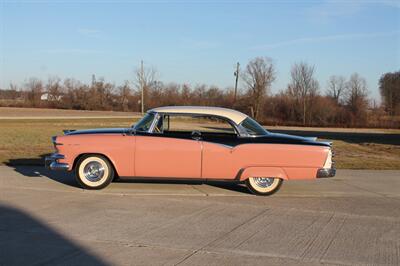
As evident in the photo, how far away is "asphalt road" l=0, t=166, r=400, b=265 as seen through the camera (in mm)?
5355

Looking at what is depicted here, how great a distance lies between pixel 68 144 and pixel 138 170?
53.8 inches

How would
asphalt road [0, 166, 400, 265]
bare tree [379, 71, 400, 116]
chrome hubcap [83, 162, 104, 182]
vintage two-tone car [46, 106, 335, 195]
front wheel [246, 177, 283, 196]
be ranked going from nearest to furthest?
asphalt road [0, 166, 400, 265] < vintage two-tone car [46, 106, 335, 195] < front wheel [246, 177, 283, 196] < chrome hubcap [83, 162, 104, 182] < bare tree [379, 71, 400, 116]

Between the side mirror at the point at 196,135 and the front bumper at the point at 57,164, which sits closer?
the side mirror at the point at 196,135

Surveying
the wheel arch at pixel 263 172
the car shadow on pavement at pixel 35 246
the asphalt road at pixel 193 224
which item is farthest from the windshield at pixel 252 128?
the car shadow on pavement at pixel 35 246

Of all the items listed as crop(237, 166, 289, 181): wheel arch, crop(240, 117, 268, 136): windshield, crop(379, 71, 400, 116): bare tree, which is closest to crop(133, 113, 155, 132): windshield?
crop(240, 117, 268, 136): windshield

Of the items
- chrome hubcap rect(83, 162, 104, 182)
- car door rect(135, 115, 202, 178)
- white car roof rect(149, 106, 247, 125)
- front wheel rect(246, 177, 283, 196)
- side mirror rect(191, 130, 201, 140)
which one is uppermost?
white car roof rect(149, 106, 247, 125)

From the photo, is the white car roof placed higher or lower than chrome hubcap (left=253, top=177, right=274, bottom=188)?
higher

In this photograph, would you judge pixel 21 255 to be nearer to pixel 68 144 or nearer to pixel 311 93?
pixel 68 144

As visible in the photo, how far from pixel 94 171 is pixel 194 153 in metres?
1.90

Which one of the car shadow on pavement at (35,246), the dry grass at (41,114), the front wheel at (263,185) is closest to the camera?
the car shadow on pavement at (35,246)

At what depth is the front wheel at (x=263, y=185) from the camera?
9250mm

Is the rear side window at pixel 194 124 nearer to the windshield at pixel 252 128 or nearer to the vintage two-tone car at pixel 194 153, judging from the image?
the vintage two-tone car at pixel 194 153

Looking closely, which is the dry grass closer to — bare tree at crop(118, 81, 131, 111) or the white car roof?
bare tree at crop(118, 81, 131, 111)

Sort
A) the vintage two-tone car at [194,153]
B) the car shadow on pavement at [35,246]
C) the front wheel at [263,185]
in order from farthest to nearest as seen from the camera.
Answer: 1. the front wheel at [263,185]
2. the vintage two-tone car at [194,153]
3. the car shadow on pavement at [35,246]
